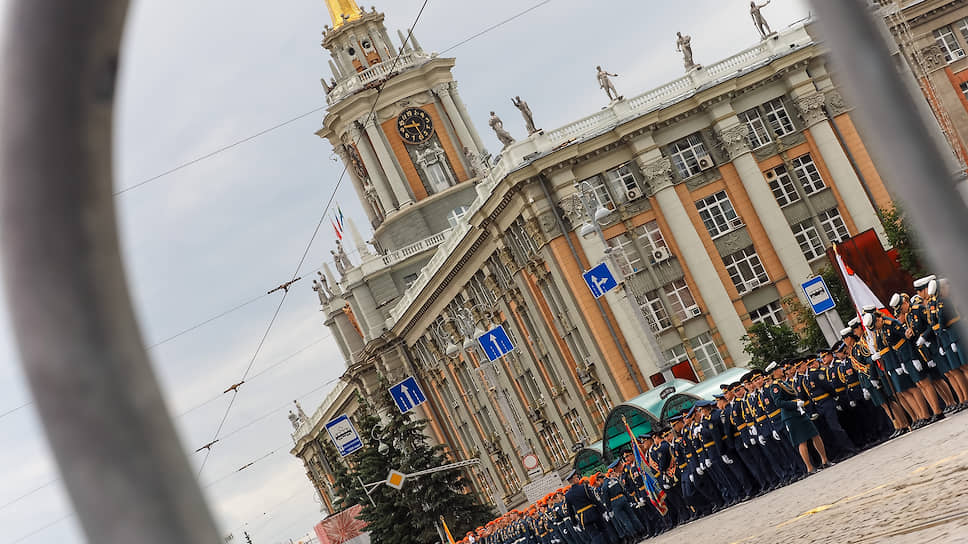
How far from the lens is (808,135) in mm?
51781

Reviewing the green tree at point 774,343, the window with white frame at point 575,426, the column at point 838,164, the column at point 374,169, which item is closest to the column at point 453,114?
the column at point 374,169

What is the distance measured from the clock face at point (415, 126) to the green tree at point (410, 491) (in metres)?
27.7

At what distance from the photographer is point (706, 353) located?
50844mm

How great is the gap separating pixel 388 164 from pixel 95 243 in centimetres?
7987

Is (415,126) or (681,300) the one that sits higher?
(415,126)

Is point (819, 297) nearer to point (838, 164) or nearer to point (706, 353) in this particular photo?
point (706, 353)

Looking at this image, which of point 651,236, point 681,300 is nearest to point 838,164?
point 651,236

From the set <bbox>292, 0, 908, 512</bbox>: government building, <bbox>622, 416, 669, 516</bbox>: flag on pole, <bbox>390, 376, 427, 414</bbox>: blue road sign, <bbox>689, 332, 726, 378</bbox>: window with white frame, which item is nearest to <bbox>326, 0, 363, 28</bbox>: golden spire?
<bbox>292, 0, 908, 512</bbox>: government building

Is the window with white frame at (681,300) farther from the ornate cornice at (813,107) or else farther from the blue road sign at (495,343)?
the blue road sign at (495,343)

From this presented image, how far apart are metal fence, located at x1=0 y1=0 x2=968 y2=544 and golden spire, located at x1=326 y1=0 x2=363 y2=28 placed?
88.8 meters

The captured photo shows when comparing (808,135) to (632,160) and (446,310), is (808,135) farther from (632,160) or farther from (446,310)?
(446,310)

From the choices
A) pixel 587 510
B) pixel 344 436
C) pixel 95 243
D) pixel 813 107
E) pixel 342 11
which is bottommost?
pixel 587 510

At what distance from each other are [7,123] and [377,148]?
79.2m

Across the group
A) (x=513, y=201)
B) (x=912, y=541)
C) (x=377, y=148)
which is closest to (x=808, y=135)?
(x=513, y=201)
